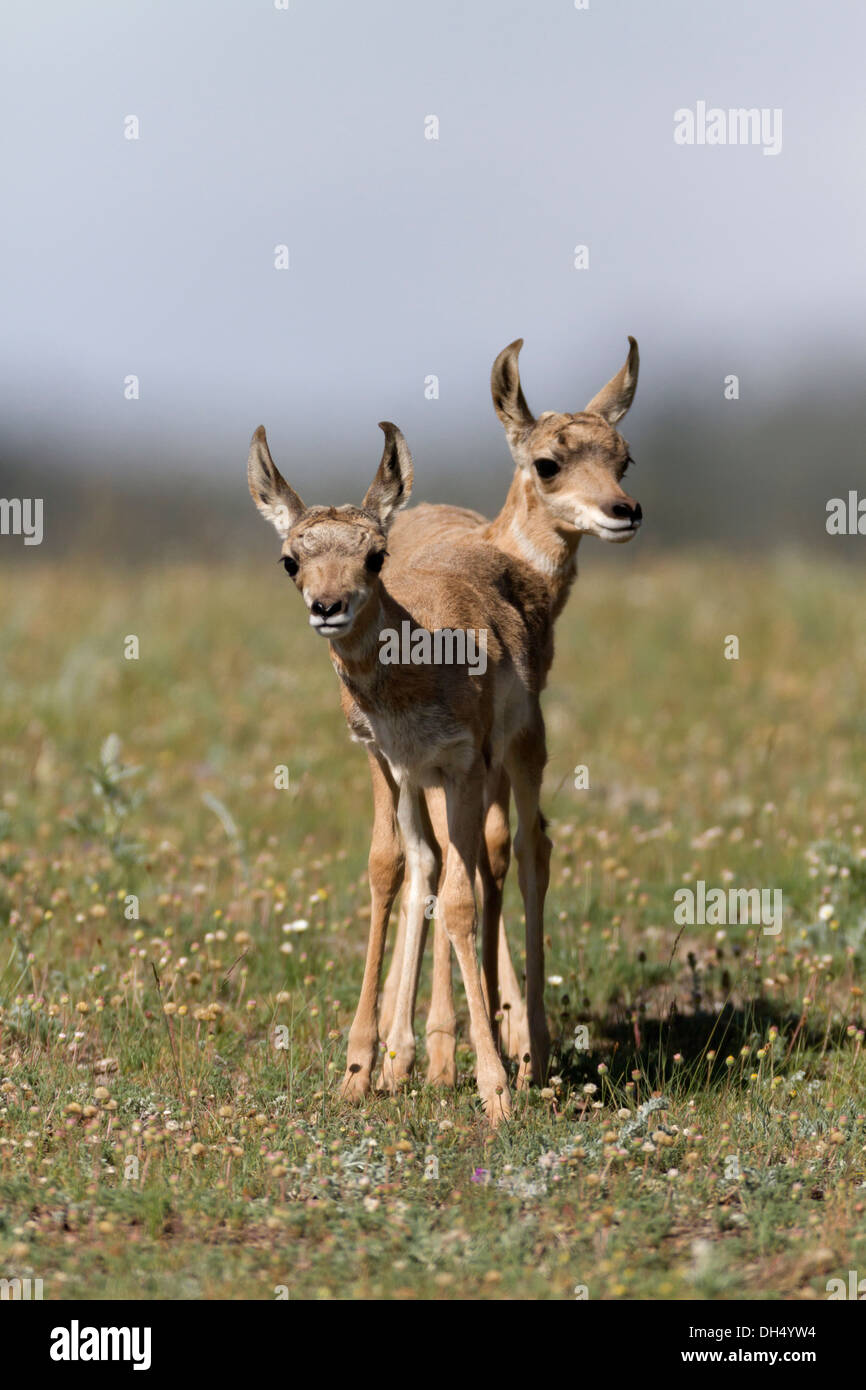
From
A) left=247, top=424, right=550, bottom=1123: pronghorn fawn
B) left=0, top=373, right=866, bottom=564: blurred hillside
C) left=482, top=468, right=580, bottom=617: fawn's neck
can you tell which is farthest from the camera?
left=0, top=373, right=866, bottom=564: blurred hillside

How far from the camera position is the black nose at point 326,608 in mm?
6449

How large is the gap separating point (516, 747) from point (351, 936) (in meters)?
2.44

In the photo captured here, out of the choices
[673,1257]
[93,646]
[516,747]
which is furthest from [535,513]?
[93,646]

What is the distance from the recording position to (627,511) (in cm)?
786

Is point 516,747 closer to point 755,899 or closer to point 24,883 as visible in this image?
point 755,899

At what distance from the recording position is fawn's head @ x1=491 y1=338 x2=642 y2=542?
26.7ft

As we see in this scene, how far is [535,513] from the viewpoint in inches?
343
